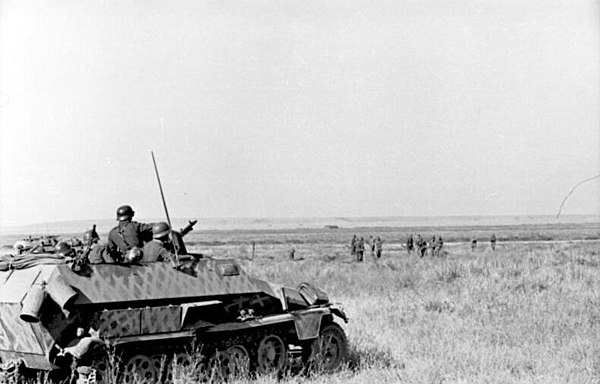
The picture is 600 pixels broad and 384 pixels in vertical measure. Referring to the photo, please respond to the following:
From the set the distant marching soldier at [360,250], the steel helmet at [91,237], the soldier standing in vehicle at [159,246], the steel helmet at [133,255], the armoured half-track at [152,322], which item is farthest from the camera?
the distant marching soldier at [360,250]

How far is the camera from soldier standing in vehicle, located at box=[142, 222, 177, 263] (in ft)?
36.6

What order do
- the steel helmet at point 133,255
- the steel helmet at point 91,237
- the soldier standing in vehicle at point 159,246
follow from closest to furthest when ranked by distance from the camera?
the steel helmet at point 133,255 < the soldier standing in vehicle at point 159,246 < the steel helmet at point 91,237

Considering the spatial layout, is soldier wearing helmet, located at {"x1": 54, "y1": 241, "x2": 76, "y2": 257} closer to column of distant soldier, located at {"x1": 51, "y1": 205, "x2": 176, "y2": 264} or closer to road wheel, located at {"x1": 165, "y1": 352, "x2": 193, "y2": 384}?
column of distant soldier, located at {"x1": 51, "y1": 205, "x2": 176, "y2": 264}

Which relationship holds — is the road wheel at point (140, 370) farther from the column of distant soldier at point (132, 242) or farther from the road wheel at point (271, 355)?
the road wheel at point (271, 355)

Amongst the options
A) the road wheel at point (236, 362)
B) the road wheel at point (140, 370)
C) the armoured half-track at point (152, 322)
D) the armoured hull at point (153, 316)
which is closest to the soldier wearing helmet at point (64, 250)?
the armoured half-track at point (152, 322)

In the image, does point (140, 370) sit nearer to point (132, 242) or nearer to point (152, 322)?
point (152, 322)

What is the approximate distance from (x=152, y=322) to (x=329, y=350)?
2.90 metres

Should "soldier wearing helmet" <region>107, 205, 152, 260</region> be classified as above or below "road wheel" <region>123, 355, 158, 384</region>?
above

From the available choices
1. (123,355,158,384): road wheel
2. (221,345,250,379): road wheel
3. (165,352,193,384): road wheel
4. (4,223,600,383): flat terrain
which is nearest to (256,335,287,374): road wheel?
(221,345,250,379): road wheel

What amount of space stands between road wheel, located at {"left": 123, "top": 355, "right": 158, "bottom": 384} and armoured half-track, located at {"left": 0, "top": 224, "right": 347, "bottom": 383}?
0.04ft

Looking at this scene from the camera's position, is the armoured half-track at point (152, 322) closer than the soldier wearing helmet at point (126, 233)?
Yes

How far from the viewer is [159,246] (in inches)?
446

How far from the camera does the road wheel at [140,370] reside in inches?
400

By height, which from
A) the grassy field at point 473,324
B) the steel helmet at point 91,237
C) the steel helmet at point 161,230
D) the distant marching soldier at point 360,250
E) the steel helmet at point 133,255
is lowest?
the grassy field at point 473,324
